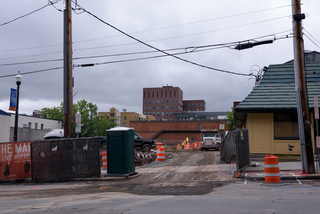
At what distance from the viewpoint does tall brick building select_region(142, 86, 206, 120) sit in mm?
131625

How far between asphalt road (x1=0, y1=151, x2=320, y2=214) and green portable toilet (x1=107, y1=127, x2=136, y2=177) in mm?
600

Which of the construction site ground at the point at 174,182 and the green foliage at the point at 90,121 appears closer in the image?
the construction site ground at the point at 174,182

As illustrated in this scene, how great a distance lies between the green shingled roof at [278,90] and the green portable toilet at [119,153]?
27.7ft

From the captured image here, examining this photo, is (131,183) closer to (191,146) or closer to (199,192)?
(199,192)

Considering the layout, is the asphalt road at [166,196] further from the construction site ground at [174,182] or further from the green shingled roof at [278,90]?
the green shingled roof at [278,90]

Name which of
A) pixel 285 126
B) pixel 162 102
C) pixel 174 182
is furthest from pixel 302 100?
pixel 162 102

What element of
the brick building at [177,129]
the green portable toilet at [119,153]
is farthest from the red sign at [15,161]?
the brick building at [177,129]

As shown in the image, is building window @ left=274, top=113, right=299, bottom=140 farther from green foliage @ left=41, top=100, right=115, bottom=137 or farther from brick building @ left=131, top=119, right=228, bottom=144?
brick building @ left=131, top=119, right=228, bottom=144

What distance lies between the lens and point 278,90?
64.3 feet

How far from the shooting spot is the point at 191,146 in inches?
1731

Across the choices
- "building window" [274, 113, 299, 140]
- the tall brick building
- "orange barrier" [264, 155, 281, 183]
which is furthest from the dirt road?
the tall brick building

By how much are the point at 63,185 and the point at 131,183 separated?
2723 mm

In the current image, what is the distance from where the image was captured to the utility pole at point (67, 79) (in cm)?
Answer: 1353

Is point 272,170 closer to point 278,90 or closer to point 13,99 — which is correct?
point 278,90
